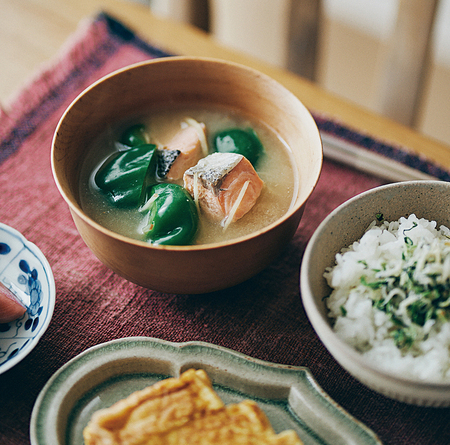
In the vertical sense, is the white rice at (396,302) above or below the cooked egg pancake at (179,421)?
above

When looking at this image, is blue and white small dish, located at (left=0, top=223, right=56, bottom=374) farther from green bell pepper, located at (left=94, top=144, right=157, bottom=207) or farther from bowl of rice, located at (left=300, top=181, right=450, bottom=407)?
bowl of rice, located at (left=300, top=181, right=450, bottom=407)

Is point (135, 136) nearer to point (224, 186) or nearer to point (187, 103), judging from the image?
point (187, 103)

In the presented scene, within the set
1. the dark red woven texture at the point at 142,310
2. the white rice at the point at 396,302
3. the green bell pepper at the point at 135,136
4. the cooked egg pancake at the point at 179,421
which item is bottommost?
the dark red woven texture at the point at 142,310

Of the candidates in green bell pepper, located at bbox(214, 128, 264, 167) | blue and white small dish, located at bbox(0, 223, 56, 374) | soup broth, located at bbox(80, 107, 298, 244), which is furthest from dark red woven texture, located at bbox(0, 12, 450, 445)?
green bell pepper, located at bbox(214, 128, 264, 167)

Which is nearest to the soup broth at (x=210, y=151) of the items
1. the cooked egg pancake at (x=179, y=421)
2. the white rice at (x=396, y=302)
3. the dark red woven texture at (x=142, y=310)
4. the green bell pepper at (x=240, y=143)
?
the green bell pepper at (x=240, y=143)

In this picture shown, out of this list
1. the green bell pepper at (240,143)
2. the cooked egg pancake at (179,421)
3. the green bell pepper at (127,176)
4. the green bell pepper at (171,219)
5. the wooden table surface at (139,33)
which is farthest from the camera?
the wooden table surface at (139,33)

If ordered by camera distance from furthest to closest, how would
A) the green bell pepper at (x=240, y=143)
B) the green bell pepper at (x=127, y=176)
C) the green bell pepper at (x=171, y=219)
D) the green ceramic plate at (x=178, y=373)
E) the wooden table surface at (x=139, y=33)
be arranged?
the wooden table surface at (x=139, y=33), the green bell pepper at (x=240, y=143), the green bell pepper at (x=127, y=176), the green bell pepper at (x=171, y=219), the green ceramic plate at (x=178, y=373)

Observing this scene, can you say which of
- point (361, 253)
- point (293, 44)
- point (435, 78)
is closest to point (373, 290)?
point (361, 253)

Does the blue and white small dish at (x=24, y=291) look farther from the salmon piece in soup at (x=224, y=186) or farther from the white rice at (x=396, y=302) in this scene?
the white rice at (x=396, y=302)

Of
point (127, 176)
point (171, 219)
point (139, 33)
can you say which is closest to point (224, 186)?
point (171, 219)
